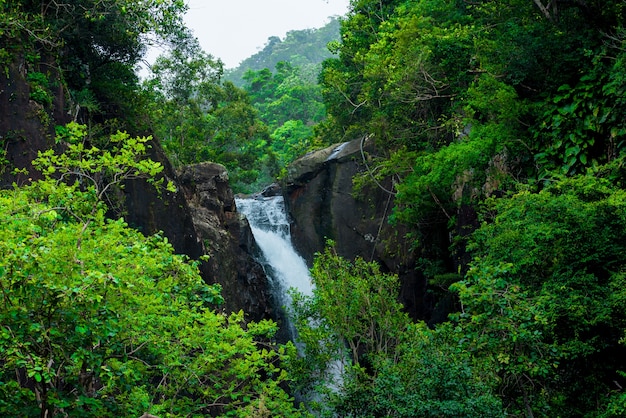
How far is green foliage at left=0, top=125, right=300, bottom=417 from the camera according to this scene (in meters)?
5.66

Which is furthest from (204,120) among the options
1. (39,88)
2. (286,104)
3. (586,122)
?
(586,122)

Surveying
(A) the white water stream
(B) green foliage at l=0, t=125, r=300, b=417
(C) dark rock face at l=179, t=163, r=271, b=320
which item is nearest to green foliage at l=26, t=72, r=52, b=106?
(B) green foliage at l=0, t=125, r=300, b=417

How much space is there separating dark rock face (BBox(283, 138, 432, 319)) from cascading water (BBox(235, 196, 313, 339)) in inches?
23.5

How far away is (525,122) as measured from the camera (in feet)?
42.9

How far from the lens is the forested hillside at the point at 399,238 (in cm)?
630

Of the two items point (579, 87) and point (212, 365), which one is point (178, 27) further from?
point (212, 365)

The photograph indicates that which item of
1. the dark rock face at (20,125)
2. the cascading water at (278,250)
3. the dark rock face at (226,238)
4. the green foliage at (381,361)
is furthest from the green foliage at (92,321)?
the cascading water at (278,250)

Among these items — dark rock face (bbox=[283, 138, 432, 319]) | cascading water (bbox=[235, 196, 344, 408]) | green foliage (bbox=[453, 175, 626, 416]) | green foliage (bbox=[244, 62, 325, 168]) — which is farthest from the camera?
green foliage (bbox=[244, 62, 325, 168])

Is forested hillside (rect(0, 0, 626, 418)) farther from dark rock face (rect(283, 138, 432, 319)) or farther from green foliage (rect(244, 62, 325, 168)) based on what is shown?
green foliage (rect(244, 62, 325, 168))

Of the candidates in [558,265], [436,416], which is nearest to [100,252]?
[436,416]

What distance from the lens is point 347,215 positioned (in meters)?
23.2

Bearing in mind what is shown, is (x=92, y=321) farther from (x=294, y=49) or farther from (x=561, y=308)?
(x=294, y=49)

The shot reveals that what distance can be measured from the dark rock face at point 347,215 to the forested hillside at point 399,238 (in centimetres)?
62

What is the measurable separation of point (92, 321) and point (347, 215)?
17799 mm
